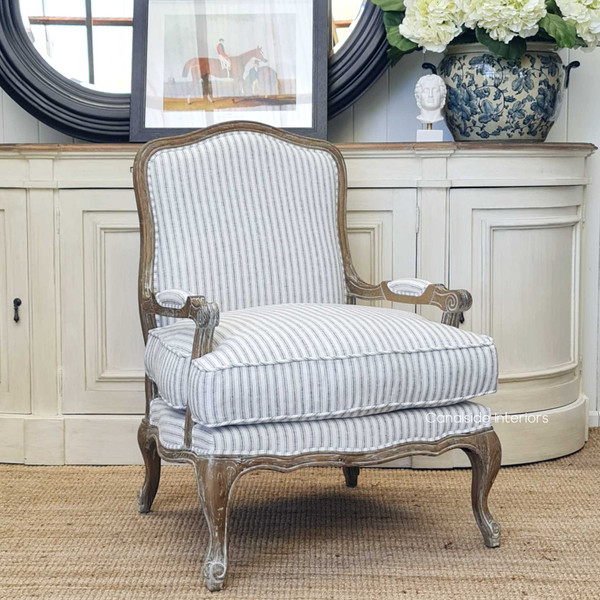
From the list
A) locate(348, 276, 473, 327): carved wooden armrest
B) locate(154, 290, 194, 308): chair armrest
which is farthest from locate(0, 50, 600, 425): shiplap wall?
locate(154, 290, 194, 308): chair armrest

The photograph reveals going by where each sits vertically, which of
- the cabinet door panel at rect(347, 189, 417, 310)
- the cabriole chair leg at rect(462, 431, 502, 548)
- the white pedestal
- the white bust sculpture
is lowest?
the cabriole chair leg at rect(462, 431, 502, 548)

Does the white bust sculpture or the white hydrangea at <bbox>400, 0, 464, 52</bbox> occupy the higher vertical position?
the white hydrangea at <bbox>400, 0, 464, 52</bbox>

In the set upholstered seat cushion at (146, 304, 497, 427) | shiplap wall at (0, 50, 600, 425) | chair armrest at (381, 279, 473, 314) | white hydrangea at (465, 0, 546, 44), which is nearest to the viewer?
upholstered seat cushion at (146, 304, 497, 427)

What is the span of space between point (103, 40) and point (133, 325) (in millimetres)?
862

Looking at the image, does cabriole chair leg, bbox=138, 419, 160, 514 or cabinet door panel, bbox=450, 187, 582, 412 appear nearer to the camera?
cabriole chair leg, bbox=138, 419, 160, 514

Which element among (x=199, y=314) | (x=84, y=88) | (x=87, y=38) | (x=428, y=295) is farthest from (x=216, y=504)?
(x=87, y=38)

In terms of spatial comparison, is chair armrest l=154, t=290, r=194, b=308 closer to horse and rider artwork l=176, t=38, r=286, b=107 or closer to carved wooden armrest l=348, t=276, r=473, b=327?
carved wooden armrest l=348, t=276, r=473, b=327

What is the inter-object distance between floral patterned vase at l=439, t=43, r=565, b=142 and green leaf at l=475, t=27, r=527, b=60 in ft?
0.16

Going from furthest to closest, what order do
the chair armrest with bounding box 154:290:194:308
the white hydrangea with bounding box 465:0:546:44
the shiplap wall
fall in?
the shiplap wall → the white hydrangea with bounding box 465:0:546:44 → the chair armrest with bounding box 154:290:194:308

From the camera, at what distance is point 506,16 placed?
2338mm

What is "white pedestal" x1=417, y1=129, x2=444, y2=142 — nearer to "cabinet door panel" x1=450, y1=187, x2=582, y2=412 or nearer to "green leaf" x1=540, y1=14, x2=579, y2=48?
"cabinet door panel" x1=450, y1=187, x2=582, y2=412

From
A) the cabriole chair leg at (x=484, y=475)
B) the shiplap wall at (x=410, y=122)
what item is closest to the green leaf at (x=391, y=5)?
the shiplap wall at (x=410, y=122)

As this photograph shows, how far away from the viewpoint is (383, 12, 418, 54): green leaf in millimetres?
2543

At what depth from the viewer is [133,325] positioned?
2568 mm
